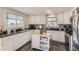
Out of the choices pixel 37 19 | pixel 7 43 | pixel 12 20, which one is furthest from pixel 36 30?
pixel 7 43

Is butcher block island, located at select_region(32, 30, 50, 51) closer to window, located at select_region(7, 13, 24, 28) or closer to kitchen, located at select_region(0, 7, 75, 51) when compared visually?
kitchen, located at select_region(0, 7, 75, 51)

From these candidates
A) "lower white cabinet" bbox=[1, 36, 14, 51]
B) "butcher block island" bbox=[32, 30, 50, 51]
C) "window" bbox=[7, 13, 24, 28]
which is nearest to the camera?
"lower white cabinet" bbox=[1, 36, 14, 51]

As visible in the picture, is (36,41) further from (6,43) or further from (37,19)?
(37,19)

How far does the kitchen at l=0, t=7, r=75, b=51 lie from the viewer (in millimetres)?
3934

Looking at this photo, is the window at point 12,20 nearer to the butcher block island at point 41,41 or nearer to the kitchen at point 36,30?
the kitchen at point 36,30

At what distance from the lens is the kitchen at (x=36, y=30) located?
393cm

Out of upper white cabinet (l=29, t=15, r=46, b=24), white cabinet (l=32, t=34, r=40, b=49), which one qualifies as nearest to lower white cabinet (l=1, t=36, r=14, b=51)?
white cabinet (l=32, t=34, r=40, b=49)

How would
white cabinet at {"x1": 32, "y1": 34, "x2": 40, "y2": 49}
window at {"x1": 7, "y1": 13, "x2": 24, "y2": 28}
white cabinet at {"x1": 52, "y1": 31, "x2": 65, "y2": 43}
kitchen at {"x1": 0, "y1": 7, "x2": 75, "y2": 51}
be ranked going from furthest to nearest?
white cabinet at {"x1": 52, "y1": 31, "x2": 65, "y2": 43} < window at {"x1": 7, "y1": 13, "x2": 24, "y2": 28} < white cabinet at {"x1": 32, "y1": 34, "x2": 40, "y2": 49} < kitchen at {"x1": 0, "y1": 7, "x2": 75, "y2": 51}

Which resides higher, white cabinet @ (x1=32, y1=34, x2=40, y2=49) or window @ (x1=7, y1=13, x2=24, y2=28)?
window @ (x1=7, y1=13, x2=24, y2=28)

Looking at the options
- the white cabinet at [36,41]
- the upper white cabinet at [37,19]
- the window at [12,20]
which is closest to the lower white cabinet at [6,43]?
the white cabinet at [36,41]

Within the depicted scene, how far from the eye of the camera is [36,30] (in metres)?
7.09
